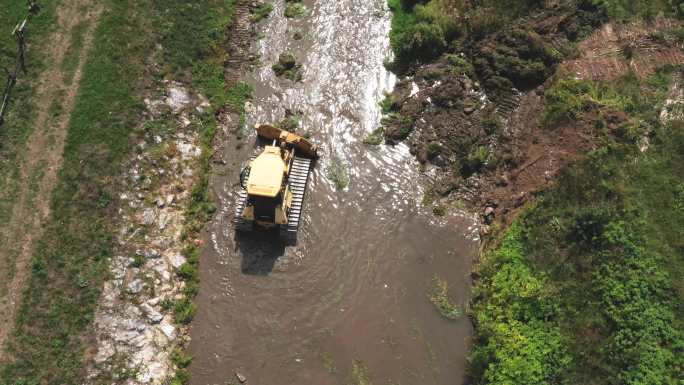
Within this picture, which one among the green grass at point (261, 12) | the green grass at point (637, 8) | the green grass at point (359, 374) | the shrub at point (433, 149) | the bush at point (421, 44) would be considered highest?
the green grass at point (637, 8)

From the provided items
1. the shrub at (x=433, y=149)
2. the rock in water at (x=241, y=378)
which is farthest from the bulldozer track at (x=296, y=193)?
the rock in water at (x=241, y=378)

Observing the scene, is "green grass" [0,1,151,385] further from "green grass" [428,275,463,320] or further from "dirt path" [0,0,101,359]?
"green grass" [428,275,463,320]

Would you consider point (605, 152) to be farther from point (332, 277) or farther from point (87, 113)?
point (87, 113)

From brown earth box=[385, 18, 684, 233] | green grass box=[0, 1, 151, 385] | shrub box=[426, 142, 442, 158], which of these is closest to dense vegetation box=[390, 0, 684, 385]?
brown earth box=[385, 18, 684, 233]

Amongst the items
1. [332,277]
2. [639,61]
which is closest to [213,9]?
[332,277]

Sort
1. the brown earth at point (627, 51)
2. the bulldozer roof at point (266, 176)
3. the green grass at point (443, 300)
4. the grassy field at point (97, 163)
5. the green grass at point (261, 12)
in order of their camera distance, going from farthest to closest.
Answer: the green grass at point (261, 12) → the brown earth at point (627, 51) → the green grass at point (443, 300) → the bulldozer roof at point (266, 176) → the grassy field at point (97, 163)

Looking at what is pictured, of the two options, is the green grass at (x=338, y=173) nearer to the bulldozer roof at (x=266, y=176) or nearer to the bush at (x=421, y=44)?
the bulldozer roof at (x=266, y=176)

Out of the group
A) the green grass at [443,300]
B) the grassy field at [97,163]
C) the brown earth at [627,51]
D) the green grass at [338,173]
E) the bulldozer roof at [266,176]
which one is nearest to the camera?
the grassy field at [97,163]
